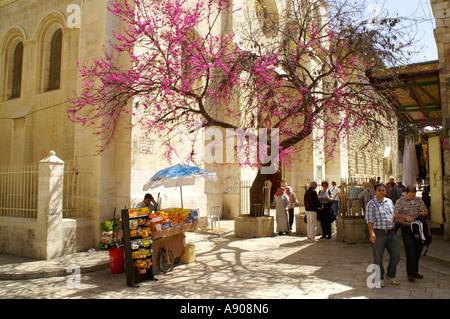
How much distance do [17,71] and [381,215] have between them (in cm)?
1570

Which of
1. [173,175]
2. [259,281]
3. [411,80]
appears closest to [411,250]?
[259,281]

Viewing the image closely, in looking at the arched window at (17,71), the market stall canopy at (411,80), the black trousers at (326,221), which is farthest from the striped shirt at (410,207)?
the arched window at (17,71)

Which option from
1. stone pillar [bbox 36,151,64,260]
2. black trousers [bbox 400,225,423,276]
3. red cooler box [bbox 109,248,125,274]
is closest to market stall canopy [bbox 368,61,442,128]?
black trousers [bbox 400,225,423,276]

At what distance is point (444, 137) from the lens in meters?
9.40

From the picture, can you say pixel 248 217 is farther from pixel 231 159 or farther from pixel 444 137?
pixel 444 137

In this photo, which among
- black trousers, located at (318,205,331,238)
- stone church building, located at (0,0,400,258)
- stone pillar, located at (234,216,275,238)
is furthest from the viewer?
stone pillar, located at (234,216,275,238)

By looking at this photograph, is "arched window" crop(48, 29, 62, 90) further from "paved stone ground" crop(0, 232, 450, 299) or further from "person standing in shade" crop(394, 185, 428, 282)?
"person standing in shade" crop(394, 185, 428, 282)

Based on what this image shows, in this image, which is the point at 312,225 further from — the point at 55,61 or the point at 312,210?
the point at 55,61

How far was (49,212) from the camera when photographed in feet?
27.6

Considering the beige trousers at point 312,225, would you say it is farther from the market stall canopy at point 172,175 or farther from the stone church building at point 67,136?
the market stall canopy at point 172,175

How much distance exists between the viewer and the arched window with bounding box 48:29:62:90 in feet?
44.0

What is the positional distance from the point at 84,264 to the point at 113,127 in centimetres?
429

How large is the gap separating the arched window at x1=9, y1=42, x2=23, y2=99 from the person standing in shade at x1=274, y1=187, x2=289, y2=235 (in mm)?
11998

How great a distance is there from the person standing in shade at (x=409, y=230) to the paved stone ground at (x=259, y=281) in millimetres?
258
